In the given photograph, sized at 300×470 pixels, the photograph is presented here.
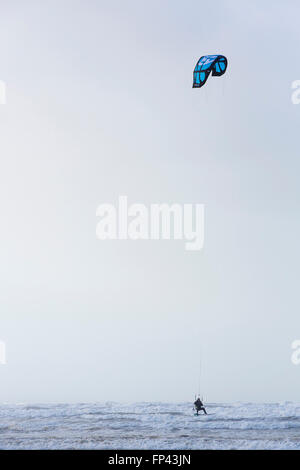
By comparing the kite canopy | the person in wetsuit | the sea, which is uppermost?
the kite canopy

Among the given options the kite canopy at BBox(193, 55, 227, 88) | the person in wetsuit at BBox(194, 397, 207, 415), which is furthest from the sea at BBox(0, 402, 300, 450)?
the kite canopy at BBox(193, 55, 227, 88)

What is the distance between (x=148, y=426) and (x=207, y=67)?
7627 millimetres

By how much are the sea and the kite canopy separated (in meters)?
6.63

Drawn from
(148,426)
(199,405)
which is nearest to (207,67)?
(199,405)

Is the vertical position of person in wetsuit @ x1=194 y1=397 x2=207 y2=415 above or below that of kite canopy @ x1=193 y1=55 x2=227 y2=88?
below

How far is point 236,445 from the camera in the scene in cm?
1159

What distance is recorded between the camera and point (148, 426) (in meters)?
13.5

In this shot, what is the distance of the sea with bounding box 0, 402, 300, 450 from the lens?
38.6 ft

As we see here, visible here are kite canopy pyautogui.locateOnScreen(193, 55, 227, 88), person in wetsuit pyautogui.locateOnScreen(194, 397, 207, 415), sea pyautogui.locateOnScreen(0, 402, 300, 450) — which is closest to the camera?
kite canopy pyautogui.locateOnScreen(193, 55, 227, 88)

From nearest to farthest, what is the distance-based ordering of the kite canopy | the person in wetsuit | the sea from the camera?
1. the kite canopy
2. the sea
3. the person in wetsuit

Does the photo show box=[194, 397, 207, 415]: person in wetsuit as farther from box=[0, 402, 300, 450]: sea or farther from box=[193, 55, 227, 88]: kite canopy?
box=[193, 55, 227, 88]: kite canopy
